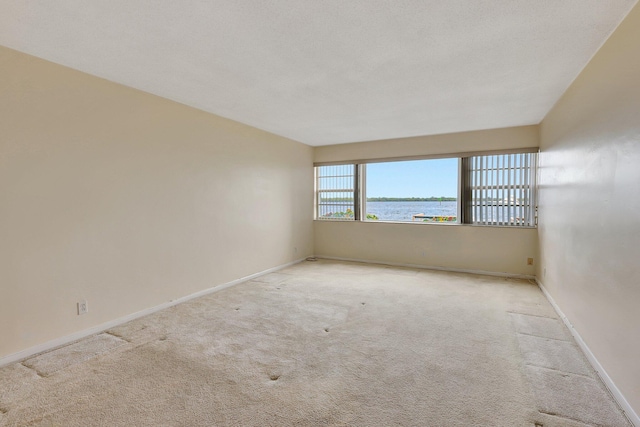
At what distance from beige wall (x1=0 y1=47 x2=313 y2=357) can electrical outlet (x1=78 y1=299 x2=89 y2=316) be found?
0.04 metres

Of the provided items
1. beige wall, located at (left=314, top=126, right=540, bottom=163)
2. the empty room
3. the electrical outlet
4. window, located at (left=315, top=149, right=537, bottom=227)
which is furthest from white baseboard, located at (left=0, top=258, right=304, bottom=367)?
beige wall, located at (left=314, top=126, right=540, bottom=163)

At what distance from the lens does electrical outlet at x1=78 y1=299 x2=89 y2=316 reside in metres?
2.71

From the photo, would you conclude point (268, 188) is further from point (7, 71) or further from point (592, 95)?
point (592, 95)

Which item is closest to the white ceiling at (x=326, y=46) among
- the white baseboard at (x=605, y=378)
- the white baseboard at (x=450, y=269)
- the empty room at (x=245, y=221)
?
the empty room at (x=245, y=221)

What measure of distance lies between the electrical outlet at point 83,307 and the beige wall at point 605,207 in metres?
4.05

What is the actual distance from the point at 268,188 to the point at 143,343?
303 cm

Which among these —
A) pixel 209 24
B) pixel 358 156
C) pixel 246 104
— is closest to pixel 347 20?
pixel 209 24

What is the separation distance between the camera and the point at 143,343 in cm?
262

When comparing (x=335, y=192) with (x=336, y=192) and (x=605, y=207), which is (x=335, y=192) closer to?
(x=336, y=192)

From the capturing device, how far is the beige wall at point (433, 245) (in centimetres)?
482

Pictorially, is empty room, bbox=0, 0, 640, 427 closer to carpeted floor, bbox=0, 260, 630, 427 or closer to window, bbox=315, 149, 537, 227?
carpeted floor, bbox=0, 260, 630, 427

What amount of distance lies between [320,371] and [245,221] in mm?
2894

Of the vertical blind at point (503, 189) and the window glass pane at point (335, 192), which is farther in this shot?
the window glass pane at point (335, 192)

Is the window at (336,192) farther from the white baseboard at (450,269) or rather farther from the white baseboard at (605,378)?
the white baseboard at (605,378)
